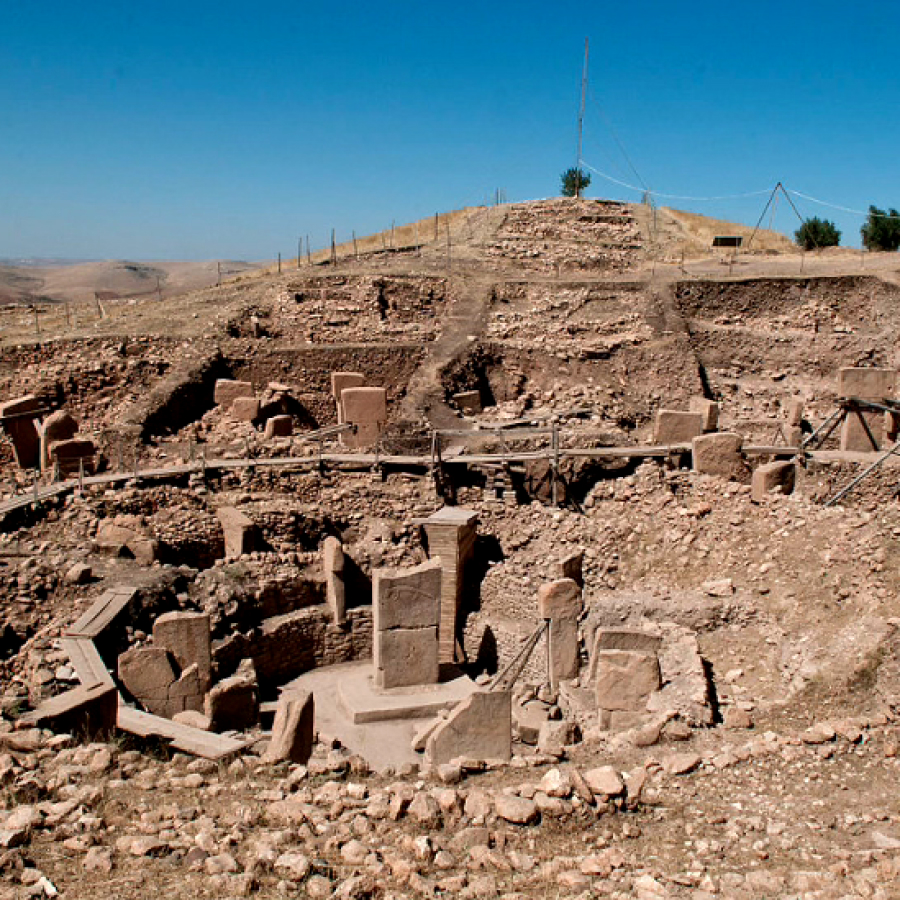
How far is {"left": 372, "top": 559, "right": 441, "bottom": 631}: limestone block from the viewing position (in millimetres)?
11430

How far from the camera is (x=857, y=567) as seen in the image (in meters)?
10.8

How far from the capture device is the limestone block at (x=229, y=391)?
2081cm

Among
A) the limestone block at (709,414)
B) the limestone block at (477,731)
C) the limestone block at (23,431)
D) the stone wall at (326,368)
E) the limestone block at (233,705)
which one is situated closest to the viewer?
the limestone block at (477,731)

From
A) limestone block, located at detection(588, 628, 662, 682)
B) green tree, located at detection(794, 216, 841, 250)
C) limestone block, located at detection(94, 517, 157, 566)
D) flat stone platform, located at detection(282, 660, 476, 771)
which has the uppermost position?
green tree, located at detection(794, 216, 841, 250)

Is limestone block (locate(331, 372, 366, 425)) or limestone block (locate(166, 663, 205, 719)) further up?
limestone block (locate(331, 372, 366, 425))

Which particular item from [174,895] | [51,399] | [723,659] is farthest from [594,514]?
[51,399]

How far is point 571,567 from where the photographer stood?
42.5 ft

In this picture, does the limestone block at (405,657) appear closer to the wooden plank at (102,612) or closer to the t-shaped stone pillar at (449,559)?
the t-shaped stone pillar at (449,559)

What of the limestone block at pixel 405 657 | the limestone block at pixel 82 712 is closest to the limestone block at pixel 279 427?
the limestone block at pixel 405 657

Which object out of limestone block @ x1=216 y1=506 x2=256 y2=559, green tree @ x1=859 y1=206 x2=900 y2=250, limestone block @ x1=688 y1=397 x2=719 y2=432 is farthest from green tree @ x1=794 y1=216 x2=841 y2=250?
limestone block @ x1=216 y1=506 x2=256 y2=559

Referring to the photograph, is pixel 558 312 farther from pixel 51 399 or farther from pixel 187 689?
pixel 187 689

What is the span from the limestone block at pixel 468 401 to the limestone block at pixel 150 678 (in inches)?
434

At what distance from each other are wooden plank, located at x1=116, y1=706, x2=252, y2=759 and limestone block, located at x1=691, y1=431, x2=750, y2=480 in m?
9.98

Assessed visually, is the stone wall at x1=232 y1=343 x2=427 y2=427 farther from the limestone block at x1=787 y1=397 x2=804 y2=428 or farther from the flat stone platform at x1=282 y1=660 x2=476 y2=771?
the flat stone platform at x1=282 y1=660 x2=476 y2=771
